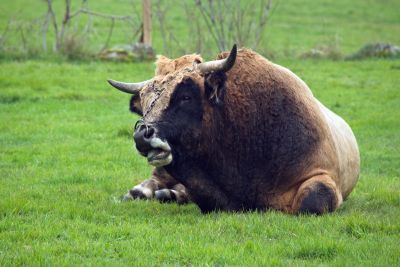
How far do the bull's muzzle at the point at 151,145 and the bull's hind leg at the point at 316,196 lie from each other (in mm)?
1486

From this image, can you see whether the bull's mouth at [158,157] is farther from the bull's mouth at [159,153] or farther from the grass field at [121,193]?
the grass field at [121,193]

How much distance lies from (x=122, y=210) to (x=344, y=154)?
9.42 ft

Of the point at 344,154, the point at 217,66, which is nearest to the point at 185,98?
the point at 217,66

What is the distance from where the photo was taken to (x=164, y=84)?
376 inches

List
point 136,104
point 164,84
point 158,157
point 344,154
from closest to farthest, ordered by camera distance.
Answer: point 158,157
point 164,84
point 136,104
point 344,154

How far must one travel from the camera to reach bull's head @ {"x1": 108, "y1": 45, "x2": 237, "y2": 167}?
9.15m

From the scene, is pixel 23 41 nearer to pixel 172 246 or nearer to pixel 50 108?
pixel 50 108

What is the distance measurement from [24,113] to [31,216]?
30.7 ft

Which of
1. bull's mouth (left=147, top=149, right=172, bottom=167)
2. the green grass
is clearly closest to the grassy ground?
bull's mouth (left=147, top=149, right=172, bottom=167)

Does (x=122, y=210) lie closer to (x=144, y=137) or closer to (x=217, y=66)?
(x=144, y=137)

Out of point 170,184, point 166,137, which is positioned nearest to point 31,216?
point 166,137

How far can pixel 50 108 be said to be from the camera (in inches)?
748

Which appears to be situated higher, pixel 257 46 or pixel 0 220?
pixel 0 220

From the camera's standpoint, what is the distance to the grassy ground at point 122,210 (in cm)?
770
